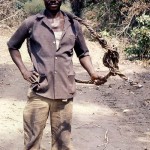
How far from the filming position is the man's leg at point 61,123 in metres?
3.27

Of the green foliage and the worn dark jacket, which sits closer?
the worn dark jacket

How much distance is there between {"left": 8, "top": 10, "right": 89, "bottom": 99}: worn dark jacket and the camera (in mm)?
3107

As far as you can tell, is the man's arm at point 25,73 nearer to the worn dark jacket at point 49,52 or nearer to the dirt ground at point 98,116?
the worn dark jacket at point 49,52

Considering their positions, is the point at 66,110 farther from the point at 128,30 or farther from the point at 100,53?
the point at 128,30

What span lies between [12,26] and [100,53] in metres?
6.56

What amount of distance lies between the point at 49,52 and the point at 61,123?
0.63 meters

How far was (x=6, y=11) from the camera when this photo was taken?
1966cm

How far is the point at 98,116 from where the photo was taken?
6418mm

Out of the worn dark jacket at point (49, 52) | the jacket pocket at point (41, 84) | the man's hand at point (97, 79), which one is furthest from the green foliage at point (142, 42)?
the jacket pocket at point (41, 84)

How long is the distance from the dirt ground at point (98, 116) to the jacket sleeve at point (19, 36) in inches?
66.2

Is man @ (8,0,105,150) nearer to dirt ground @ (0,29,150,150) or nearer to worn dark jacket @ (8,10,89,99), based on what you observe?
worn dark jacket @ (8,10,89,99)

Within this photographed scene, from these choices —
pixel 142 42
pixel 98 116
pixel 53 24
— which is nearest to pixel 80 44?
pixel 53 24

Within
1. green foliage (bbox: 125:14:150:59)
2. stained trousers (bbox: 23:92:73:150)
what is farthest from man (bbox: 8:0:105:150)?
green foliage (bbox: 125:14:150:59)

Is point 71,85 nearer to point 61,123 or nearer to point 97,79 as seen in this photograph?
point 97,79
